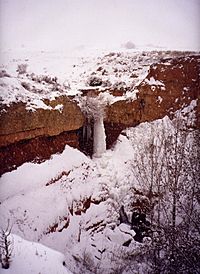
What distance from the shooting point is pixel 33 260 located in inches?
178

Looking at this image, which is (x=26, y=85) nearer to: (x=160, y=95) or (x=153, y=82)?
(x=153, y=82)

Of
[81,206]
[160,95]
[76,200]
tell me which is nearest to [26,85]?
[76,200]

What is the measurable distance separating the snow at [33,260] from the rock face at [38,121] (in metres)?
3.27

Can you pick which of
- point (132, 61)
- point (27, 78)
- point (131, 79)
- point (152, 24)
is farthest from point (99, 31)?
point (132, 61)

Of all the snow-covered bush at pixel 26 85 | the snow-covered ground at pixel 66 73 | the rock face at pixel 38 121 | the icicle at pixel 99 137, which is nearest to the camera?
the rock face at pixel 38 121

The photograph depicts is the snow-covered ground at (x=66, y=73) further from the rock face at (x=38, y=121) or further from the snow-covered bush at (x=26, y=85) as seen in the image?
the rock face at (x=38, y=121)

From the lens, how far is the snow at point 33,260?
172 inches

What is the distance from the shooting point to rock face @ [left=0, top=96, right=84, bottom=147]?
768 centimetres

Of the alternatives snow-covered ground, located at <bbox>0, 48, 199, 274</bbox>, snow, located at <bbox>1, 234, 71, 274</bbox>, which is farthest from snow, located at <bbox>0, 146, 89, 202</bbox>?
snow, located at <bbox>1, 234, 71, 274</bbox>

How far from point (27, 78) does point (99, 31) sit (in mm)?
3669

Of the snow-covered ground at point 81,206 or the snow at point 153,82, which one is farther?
the snow at point 153,82

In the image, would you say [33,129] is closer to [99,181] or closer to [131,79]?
[99,181]

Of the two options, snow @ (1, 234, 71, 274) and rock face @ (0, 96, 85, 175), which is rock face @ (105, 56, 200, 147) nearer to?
rock face @ (0, 96, 85, 175)

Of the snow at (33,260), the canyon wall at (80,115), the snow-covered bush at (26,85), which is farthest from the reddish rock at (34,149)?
the snow at (33,260)
